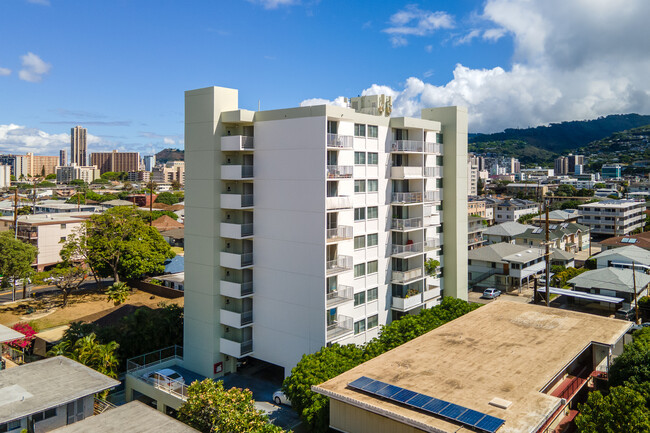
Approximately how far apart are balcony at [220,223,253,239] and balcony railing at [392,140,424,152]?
13.1 metres

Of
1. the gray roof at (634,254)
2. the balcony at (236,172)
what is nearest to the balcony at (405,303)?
the balcony at (236,172)

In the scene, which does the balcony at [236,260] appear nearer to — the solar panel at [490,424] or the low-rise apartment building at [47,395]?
the low-rise apartment building at [47,395]

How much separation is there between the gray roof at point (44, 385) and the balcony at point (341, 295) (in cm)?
1373

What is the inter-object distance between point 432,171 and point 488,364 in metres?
20.1

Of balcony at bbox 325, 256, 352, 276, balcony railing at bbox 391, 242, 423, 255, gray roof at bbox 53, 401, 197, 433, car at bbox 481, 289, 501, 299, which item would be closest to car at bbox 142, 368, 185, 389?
gray roof at bbox 53, 401, 197, 433

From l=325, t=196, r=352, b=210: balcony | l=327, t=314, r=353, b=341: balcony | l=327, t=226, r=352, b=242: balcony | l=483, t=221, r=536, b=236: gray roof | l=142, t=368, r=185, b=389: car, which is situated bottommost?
l=142, t=368, r=185, b=389: car

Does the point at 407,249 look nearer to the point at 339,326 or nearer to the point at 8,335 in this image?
the point at 339,326

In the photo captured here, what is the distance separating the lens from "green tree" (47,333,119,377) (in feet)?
106

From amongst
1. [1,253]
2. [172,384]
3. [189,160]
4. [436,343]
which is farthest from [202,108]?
[1,253]

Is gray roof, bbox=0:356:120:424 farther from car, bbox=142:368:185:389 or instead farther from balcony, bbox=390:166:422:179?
balcony, bbox=390:166:422:179

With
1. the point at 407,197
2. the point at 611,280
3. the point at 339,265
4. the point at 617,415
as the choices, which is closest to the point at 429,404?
the point at 617,415

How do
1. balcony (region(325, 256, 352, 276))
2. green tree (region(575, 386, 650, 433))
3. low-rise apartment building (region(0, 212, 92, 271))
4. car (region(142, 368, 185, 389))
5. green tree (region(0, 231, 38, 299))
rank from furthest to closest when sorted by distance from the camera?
1. low-rise apartment building (region(0, 212, 92, 271))
2. green tree (region(0, 231, 38, 299))
3. balcony (region(325, 256, 352, 276))
4. car (region(142, 368, 185, 389))
5. green tree (region(575, 386, 650, 433))

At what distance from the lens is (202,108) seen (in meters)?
34.0

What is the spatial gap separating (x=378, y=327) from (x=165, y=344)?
17.7 m
